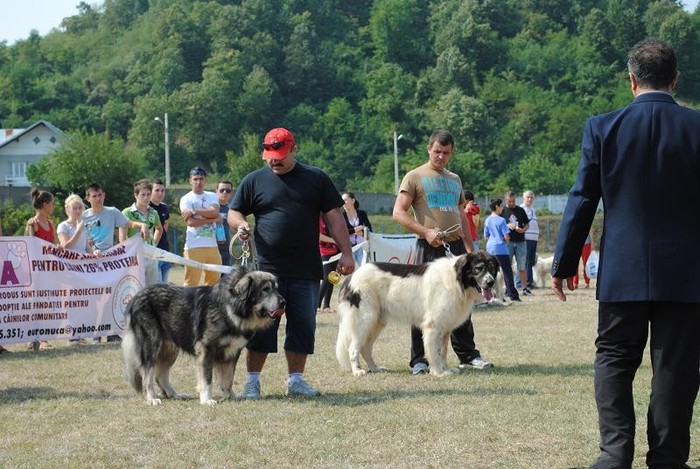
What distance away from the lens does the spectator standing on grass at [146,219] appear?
12.7 metres

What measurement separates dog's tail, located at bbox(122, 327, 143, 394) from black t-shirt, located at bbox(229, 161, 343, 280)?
1154 millimetres

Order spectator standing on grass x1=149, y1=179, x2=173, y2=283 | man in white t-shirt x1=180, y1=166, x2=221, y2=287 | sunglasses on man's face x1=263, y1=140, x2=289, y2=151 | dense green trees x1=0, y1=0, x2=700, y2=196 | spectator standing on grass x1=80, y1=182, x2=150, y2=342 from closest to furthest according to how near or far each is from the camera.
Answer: sunglasses on man's face x1=263, y1=140, x2=289, y2=151 < spectator standing on grass x1=80, y1=182, x2=150, y2=342 < man in white t-shirt x1=180, y1=166, x2=221, y2=287 < spectator standing on grass x1=149, y1=179, x2=173, y2=283 < dense green trees x1=0, y1=0, x2=700, y2=196

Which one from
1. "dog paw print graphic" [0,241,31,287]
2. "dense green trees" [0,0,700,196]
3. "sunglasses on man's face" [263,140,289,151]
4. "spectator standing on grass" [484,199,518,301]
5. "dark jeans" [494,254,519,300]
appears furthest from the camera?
"dense green trees" [0,0,700,196]

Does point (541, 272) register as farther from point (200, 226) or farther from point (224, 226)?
point (200, 226)

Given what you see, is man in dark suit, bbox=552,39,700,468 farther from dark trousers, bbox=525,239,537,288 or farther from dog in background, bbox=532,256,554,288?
dog in background, bbox=532,256,554,288

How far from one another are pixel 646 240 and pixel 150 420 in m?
3.66

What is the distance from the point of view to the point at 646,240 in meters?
4.89

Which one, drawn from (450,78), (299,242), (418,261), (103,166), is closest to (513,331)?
(418,261)

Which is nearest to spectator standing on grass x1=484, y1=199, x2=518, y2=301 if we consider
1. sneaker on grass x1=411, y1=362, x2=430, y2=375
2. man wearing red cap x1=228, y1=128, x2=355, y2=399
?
sneaker on grass x1=411, y1=362, x2=430, y2=375

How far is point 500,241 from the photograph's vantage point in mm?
17484

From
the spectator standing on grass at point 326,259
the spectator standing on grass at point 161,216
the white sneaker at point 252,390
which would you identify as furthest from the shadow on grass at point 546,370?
the spectator standing on grass at point 161,216

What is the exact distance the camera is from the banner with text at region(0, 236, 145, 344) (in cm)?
1130

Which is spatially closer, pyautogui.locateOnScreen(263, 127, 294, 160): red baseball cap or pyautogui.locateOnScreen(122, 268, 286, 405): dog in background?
pyautogui.locateOnScreen(122, 268, 286, 405): dog in background

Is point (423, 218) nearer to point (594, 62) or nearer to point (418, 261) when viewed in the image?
point (418, 261)
